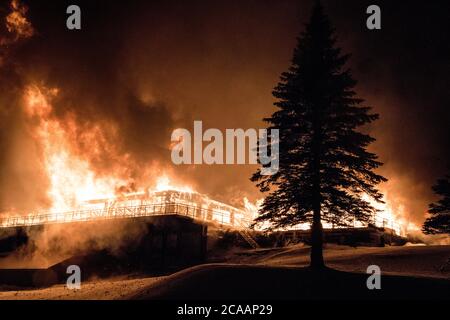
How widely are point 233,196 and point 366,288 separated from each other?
41833mm

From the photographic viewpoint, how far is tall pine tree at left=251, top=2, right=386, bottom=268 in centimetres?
2077

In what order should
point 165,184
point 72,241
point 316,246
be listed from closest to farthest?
point 316,246, point 72,241, point 165,184

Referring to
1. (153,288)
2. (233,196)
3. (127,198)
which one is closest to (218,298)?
(153,288)

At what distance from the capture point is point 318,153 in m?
21.0

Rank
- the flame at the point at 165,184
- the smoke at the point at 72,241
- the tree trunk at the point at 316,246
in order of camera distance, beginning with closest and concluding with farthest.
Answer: the tree trunk at the point at 316,246 → the smoke at the point at 72,241 → the flame at the point at 165,184

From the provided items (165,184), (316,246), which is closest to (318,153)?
(316,246)

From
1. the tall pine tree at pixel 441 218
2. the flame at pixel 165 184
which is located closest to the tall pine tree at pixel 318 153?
the tall pine tree at pixel 441 218

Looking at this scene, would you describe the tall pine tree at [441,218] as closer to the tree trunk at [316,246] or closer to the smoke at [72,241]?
the tree trunk at [316,246]

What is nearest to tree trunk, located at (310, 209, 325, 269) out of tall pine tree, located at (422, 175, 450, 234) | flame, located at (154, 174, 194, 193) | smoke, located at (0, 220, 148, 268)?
tall pine tree, located at (422, 175, 450, 234)

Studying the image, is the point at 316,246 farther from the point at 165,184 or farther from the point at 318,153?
the point at 165,184

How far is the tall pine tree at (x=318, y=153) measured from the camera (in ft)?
68.1

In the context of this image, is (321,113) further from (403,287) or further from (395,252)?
(395,252)
